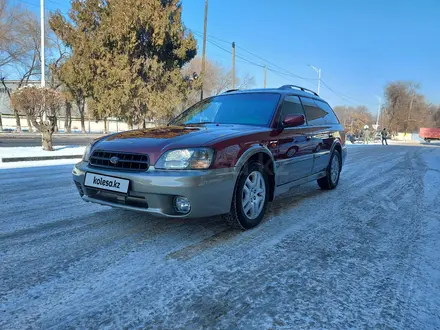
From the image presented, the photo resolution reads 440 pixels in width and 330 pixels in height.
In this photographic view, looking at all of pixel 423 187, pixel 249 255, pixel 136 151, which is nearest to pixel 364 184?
pixel 423 187

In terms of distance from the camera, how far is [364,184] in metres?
6.36

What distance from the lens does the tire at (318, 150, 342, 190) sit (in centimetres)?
550

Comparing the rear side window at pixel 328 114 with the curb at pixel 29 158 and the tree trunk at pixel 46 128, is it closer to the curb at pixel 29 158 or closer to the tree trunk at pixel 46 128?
the curb at pixel 29 158

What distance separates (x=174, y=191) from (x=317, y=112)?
333 cm

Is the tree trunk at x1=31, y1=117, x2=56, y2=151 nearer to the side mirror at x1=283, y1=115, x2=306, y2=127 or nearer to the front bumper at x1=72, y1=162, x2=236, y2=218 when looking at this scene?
the front bumper at x1=72, y1=162, x2=236, y2=218

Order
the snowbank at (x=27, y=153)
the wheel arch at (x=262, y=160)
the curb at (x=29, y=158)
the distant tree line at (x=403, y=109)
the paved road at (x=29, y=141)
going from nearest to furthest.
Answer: the wheel arch at (x=262, y=160)
the curb at (x=29, y=158)
the snowbank at (x=27, y=153)
the paved road at (x=29, y=141)
the distant tree line at (x=403, y=109)

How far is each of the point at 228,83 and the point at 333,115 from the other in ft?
129

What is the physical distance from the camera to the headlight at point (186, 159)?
9.23 ft

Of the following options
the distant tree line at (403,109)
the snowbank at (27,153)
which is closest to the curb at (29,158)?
the snowbank at (27,153)

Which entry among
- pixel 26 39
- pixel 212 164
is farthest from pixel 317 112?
pixel 26 39

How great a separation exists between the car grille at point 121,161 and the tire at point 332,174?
11.6 feet

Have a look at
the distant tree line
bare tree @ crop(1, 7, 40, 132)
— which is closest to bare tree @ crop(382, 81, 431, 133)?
the distant tree line

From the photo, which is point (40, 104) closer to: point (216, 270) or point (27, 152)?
point (27, 152)

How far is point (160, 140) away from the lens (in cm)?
304
